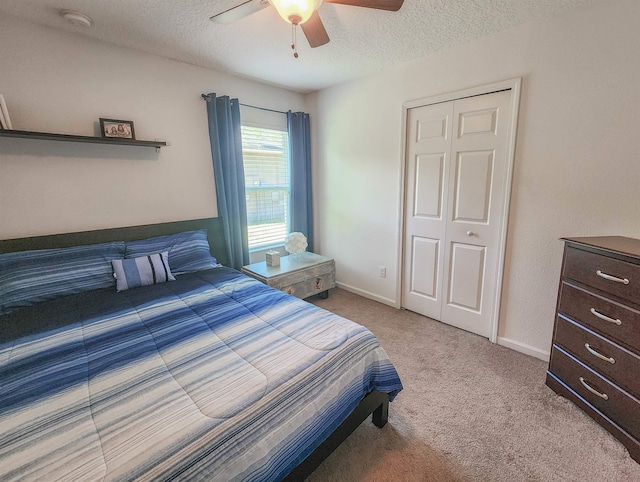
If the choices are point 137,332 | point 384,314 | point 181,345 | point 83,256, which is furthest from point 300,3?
point 384,314

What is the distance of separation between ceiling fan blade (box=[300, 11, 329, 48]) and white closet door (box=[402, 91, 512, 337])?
135 centimetres

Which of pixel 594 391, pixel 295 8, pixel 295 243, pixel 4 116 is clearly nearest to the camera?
pixel 295 8

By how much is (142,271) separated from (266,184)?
1.67 m

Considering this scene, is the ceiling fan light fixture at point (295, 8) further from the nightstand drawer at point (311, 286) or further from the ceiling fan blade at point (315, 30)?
the nightstand drawer at point (311, 286)

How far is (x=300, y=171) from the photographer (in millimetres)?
A: 3596

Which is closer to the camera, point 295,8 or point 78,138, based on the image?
point 295,8

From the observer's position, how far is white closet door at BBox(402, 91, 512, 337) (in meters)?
2.32

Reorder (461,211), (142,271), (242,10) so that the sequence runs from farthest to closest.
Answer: (461,211), (142,271), (242,10)

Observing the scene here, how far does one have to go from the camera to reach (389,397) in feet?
5.47

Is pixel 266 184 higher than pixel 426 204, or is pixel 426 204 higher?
pixel 266 184

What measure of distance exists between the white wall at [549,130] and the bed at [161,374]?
1.44m

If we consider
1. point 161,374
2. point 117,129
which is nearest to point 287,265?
point 117,129

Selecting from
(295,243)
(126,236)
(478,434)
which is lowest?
(478,434)

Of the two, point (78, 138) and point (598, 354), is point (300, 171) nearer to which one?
point (78, 138)
